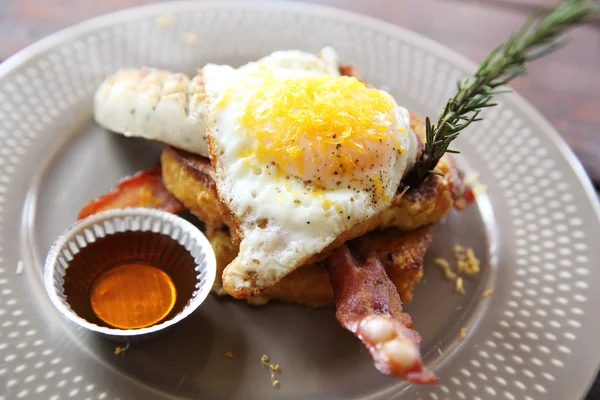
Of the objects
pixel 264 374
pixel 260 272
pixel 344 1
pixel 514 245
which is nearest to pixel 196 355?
pixel 264 374

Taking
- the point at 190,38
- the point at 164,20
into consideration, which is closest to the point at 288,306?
the point at 190,38

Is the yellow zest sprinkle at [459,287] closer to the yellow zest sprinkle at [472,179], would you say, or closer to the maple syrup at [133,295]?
the yellow zest sprinkle at [472,179]

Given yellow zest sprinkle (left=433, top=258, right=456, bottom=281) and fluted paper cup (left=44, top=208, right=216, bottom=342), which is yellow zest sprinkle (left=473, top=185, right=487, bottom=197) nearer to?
yellow zest sprinkle (left=433, top=258, right=456, bottom=281)

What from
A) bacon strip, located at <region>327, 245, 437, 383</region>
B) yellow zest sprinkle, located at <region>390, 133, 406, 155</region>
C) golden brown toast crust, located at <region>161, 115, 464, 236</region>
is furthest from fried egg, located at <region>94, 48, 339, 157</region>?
bacon strip, located at <region>327, 245, 437, 383</region>

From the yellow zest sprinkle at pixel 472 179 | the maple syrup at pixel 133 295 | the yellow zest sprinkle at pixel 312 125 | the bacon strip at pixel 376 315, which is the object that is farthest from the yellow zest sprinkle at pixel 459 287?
the maple syrup at pixel 133 295

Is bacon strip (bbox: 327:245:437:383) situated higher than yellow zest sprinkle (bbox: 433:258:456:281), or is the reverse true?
bacon strip (bbox: 327:245:437:383)

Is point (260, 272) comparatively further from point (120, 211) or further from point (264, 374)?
point (120, 211)

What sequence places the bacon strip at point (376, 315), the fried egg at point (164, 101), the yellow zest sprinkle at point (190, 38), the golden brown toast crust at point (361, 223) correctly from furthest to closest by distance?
the yellow zest sprinkle at point (190, 38)
the fried egg at point (164, 101)
the golden brown toast crust at point (361, 223)
the bacon strip at point (376, 315)
